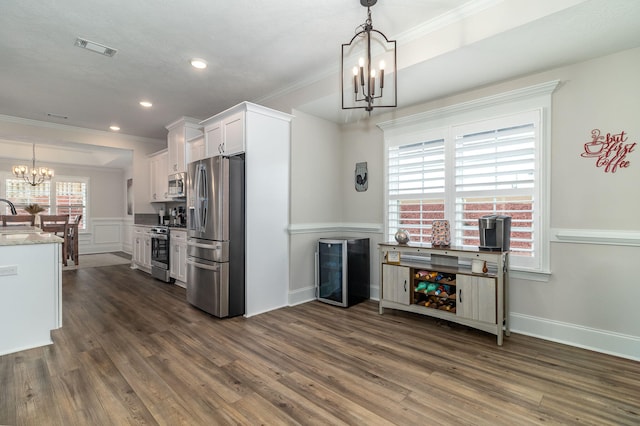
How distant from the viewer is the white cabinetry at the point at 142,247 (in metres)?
5.88

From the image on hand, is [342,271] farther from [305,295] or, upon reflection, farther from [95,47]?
[95,47]

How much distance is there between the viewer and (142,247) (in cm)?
611

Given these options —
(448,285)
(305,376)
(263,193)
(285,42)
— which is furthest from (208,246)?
(448,285)

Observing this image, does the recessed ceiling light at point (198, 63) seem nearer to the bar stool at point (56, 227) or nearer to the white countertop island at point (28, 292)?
the white countertop island at point (28, 292)

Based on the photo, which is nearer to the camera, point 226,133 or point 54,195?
point 226,133

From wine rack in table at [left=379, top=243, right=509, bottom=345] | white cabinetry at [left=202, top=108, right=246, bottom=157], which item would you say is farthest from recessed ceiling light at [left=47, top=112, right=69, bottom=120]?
wine rack in table at [left=379, top=243, right=509, bottom=345]

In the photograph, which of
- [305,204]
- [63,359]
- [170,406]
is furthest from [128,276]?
[170,406]

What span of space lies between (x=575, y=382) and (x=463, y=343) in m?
0.83

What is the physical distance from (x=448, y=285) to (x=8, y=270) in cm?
416

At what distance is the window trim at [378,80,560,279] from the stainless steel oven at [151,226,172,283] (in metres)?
4.30

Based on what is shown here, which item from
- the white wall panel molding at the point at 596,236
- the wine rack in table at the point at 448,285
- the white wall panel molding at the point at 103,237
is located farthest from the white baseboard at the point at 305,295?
the white wall panel molding at the point at 103,237

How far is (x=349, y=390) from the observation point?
2100 millimetres

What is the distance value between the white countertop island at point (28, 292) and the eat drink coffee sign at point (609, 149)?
500 centimetres

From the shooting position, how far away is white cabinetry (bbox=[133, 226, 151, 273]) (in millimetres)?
5883
